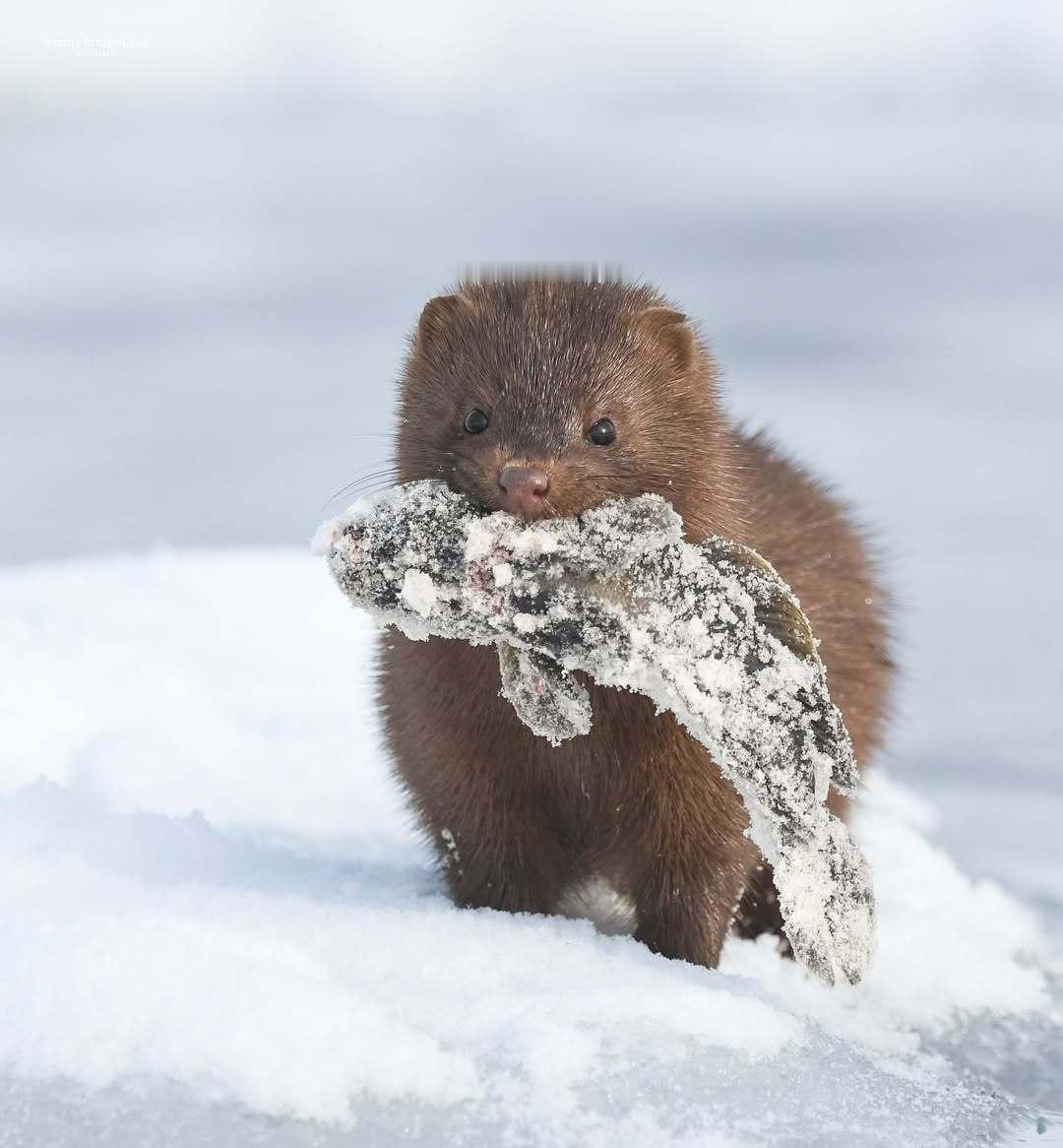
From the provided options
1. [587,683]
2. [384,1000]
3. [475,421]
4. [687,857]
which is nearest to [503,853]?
[687,857]

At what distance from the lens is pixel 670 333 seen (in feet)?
12.0

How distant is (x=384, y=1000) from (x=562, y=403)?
1.13 m

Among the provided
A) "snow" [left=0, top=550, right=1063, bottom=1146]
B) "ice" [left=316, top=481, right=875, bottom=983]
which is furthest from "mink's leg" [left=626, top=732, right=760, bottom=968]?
"ice" [left=316, top=481, right=875, bottom=983]

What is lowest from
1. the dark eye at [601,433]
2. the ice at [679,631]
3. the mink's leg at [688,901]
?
the mink's leg at [688,901]

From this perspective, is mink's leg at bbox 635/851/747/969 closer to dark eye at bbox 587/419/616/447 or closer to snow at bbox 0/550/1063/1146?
snow at bbox 0/550/1063/1146

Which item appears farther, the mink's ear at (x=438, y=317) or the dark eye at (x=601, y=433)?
the mink's ear at (x=438, y=317)

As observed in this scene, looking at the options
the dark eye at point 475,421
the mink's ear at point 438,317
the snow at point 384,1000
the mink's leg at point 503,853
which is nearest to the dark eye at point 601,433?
the dark eye at point 475,421

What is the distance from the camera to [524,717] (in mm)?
3184

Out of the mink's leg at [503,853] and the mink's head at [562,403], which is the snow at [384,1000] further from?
the mink's head at [562,403]

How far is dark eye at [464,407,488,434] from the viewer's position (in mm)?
3379

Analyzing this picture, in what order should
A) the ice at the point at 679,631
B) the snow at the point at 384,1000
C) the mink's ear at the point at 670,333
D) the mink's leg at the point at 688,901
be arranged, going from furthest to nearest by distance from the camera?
1. the mink's leg at the point at 688,901
2. the mink's ear at the point at 670,333
3. the ice at the point at 679,631
4. the snow at the point at 384,1000

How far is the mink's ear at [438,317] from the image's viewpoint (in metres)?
3.66

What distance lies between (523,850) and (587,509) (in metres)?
0.97

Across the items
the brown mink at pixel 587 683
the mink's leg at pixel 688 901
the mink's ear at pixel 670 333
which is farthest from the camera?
the mink's leg at pixel 688 901
